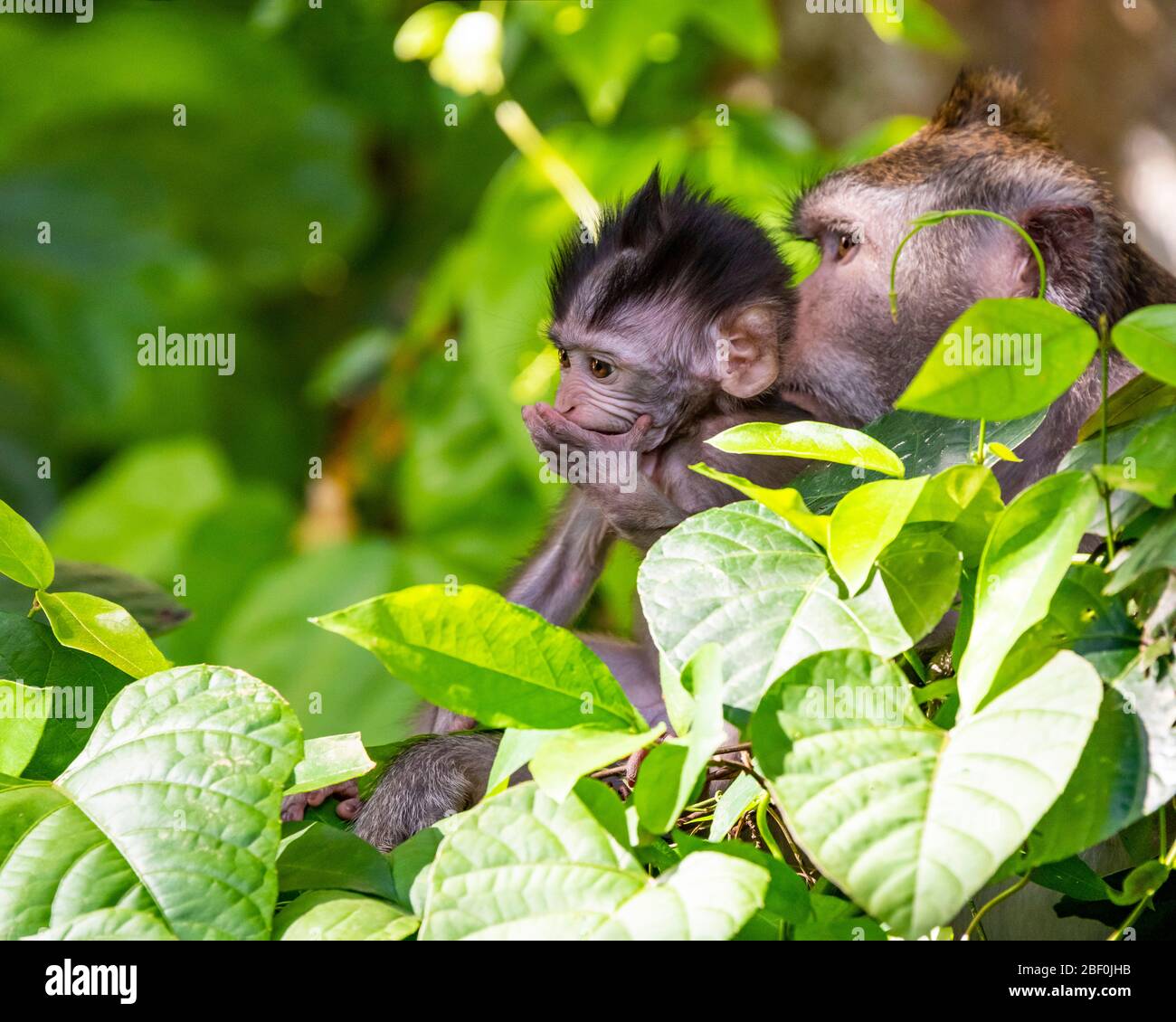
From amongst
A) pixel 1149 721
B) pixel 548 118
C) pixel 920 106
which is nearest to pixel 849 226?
pixel 1149 721

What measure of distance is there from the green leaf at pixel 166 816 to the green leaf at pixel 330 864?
4 cm

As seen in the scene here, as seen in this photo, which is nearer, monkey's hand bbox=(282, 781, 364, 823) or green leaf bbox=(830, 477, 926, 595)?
green leaf bbox=(830, 477, 926, 595)

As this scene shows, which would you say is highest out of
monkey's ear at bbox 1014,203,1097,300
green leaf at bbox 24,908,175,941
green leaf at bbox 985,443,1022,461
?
monkey's ear at bbox 1014,203,1097,300

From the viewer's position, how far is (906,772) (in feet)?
1.74

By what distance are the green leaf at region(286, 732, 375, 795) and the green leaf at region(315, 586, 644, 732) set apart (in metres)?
0.07

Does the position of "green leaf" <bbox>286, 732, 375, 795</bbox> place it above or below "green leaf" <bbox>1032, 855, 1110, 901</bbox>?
above

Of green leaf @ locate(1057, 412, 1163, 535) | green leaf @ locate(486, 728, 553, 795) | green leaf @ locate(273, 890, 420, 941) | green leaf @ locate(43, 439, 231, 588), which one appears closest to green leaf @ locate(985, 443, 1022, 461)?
green leaf @ locate(1057, 412, 1163, 535)

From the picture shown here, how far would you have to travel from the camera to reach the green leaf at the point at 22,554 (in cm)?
73

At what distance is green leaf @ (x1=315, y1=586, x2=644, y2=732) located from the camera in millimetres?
622

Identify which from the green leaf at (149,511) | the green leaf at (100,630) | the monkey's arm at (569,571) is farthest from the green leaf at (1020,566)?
the green leaf at (149,511)

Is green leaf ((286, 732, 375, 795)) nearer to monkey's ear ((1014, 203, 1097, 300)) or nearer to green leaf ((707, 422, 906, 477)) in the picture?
green leaf ((707, 422, 906, 477))

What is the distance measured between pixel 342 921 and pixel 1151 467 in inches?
16.5

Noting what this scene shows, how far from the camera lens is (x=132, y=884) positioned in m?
0.59

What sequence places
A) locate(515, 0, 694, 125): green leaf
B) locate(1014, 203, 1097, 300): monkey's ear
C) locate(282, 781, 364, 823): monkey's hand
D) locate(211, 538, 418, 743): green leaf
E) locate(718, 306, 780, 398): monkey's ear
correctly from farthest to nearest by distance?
locate(211, 538, 418, 743): green leaf, locate(515, 0, 694, 125): green leaf, locate(718, 306, 780, 398): monkey's ear, locate(1014, 203, 1097, 300): monkey's ear, locate(282, 781, 364, 823): monkey's hand
